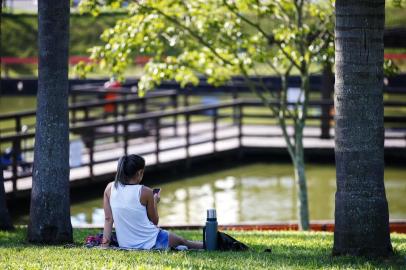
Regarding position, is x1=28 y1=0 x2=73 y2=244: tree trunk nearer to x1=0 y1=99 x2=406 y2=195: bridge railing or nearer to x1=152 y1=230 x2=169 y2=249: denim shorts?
x1=152 y1=230 x2=169 y2=249: denim shorts

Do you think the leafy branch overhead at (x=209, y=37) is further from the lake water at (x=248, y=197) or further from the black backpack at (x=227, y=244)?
the black backpack at (x=227, y=244)

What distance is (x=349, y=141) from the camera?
9.30 metres

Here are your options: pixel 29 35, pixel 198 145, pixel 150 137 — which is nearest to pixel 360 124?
pixel 198 145

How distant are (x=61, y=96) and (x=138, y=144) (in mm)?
14076

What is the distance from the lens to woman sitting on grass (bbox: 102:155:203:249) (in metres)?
9.83

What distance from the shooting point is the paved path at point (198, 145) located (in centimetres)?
2283

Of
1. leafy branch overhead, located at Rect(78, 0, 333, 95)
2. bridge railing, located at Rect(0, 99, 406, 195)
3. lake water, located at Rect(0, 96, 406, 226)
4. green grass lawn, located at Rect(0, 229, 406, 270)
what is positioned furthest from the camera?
bridge railing, located at Rect(0, 99, 406, 195)

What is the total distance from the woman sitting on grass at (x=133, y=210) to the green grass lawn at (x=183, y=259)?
270 millimetres

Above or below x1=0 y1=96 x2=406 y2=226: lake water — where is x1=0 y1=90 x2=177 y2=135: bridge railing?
above

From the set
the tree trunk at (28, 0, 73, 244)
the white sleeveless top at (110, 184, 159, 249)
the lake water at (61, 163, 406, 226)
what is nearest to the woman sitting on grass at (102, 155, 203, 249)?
the white sleeveless top at (110, 184, 159, 249)

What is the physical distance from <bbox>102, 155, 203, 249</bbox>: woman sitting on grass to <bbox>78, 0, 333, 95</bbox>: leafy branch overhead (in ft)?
19.0

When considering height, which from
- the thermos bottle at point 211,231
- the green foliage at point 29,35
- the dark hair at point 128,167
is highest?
the green foliage at point 29,35

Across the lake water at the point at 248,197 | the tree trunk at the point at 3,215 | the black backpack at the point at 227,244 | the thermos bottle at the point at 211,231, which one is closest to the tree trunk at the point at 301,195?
the lake water at the point at 248,197

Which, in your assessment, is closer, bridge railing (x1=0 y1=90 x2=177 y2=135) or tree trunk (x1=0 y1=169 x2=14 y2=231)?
tree trunk (x1=0 y1=169 x2=14 y2=231)
